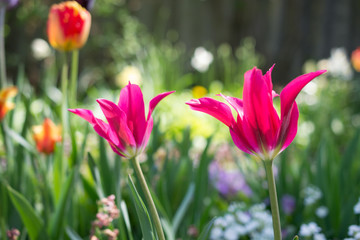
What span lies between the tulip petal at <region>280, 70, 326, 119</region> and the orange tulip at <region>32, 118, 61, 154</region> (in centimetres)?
87

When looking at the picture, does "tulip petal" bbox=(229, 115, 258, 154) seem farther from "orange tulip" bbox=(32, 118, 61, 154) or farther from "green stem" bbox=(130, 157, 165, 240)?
"orange tulip" bbox=(32, 118, 61, 154)

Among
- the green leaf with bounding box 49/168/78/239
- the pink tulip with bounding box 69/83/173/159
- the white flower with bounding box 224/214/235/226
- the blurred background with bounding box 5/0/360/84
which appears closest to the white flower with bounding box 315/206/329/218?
the white flower with bounding box 224/214/235/226

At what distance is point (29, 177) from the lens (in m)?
1.30

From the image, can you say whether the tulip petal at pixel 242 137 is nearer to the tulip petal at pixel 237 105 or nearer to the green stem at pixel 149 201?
the tulip petal at pixel 237 105

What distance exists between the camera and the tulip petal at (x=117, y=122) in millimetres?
571

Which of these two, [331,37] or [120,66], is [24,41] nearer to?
[120,66]

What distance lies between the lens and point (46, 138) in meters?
1.28

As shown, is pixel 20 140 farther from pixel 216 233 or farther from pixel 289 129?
pixel 289 129

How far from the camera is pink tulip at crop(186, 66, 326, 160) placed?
1.83 ft

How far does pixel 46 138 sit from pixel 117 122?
0.76 metres

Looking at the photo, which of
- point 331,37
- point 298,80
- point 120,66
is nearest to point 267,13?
point 331,37

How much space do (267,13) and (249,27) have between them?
302 mm

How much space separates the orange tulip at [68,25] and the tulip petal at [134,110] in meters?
0.76

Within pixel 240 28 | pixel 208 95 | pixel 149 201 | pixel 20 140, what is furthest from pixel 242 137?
pixel 240 28
